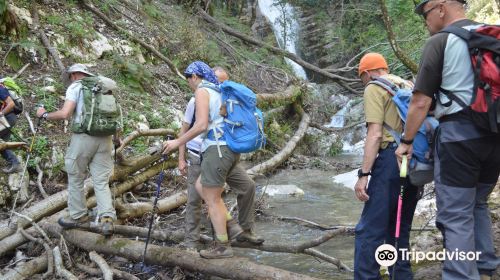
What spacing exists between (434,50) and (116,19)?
11.9 meters

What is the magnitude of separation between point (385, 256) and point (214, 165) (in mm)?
1752

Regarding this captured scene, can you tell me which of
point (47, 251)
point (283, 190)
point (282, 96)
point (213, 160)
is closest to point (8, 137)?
point (47, 251)

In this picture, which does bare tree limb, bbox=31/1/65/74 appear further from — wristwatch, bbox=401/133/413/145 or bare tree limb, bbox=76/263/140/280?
wristwatch, bbox=401/133/413/145

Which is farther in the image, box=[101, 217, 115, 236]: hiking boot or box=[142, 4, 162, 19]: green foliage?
box=[142, 4, 162, 19]: green foliage

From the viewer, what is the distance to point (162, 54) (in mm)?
13281

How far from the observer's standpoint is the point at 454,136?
3.00m

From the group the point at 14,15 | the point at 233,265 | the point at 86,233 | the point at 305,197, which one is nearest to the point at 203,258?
the point at 233,265

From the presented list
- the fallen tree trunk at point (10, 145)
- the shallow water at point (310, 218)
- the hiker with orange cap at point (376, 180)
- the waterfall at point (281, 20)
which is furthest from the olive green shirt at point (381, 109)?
the waterfall at point (281, 20)

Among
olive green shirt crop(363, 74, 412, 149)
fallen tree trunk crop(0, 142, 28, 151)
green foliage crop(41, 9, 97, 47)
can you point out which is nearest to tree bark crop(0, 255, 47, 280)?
fallen tree trunk crop(0, 142, 28, 151)

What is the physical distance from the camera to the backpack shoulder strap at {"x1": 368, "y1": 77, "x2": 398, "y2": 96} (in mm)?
3561

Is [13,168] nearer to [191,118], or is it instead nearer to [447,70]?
[191,118]

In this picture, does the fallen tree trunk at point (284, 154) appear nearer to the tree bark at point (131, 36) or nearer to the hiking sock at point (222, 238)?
the tree bark at point (131, 36)

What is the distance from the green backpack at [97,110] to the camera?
17.0 ft

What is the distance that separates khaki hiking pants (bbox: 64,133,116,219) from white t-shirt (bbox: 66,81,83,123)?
0.70ft
